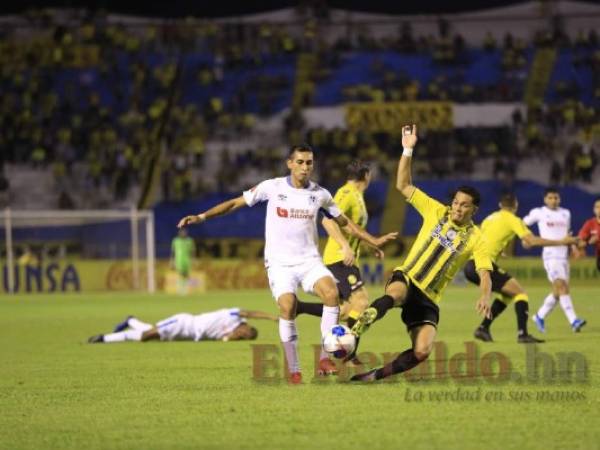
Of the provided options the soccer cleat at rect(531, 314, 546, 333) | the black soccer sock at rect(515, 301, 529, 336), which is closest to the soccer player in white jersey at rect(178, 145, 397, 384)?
the black soccer sock at rect(515, 301, 529, 336)

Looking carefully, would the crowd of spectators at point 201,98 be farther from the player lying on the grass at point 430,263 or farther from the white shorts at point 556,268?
the player lying on the grass at point 430,263

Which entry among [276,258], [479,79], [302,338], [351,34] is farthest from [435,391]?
[351,34]

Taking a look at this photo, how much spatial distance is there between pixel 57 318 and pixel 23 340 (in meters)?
5.76

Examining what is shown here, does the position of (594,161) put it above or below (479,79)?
below

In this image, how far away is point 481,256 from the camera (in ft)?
33.5

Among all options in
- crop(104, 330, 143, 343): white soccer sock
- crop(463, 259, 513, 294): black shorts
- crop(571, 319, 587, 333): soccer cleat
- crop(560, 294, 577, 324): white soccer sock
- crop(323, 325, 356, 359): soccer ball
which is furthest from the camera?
crop(560, 294, 577, 324): white soccer sock

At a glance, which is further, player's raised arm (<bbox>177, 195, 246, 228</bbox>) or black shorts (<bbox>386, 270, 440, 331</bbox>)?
player's raised arm (<bbox>177, 195, 246, 228</bbox>)

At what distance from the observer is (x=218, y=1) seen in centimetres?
5066

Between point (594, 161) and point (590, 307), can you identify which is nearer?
point (590, 307)

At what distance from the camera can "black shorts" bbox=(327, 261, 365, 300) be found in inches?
524

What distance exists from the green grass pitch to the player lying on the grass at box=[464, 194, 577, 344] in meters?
0.39

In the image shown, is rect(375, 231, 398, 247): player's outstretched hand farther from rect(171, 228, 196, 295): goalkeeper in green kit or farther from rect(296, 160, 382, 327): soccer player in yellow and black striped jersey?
rect(171, 228, 196, 295): goalkeeper in green kit

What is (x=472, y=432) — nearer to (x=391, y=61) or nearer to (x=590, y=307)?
(x=590, y=307)

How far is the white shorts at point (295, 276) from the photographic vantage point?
34.4 ft
